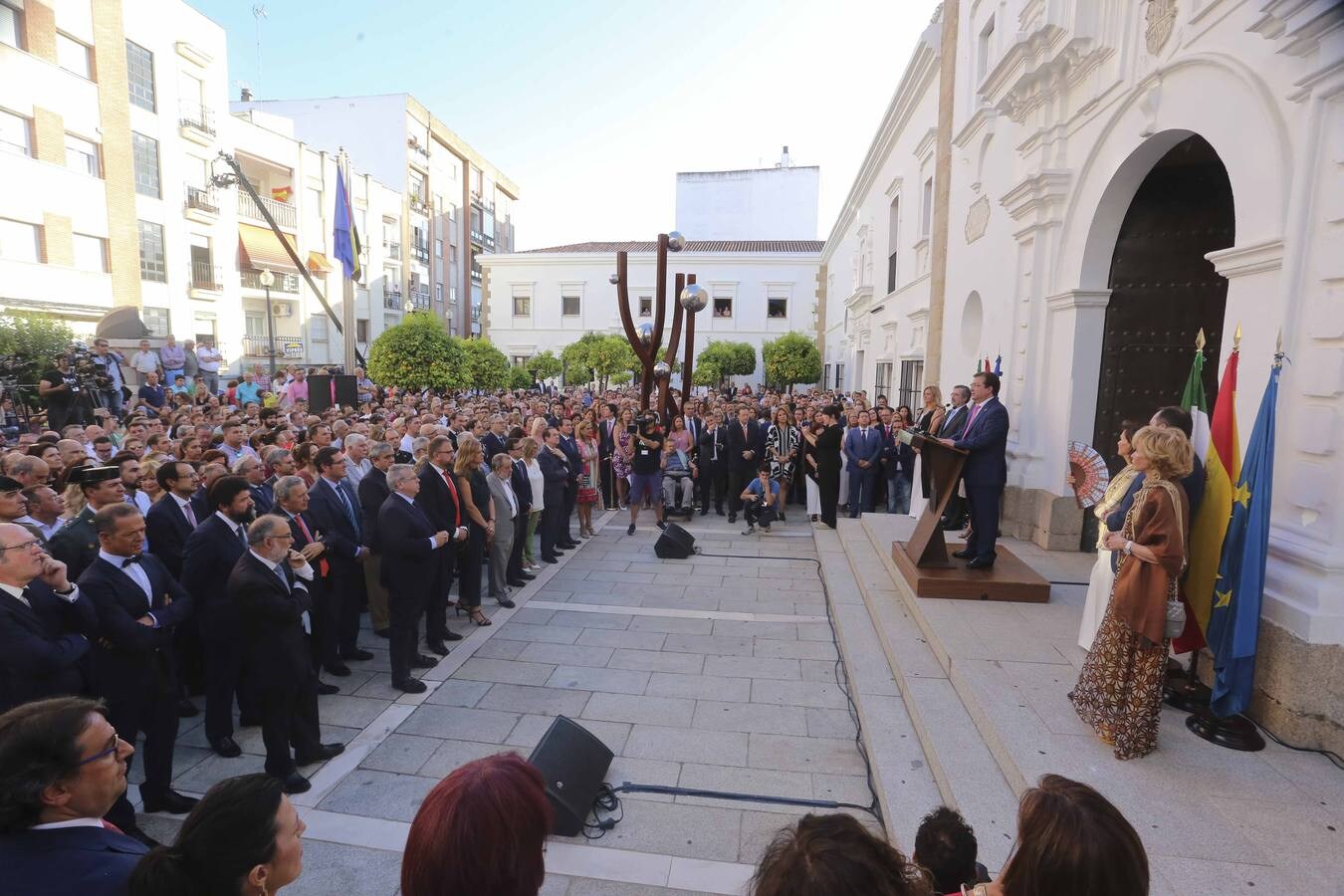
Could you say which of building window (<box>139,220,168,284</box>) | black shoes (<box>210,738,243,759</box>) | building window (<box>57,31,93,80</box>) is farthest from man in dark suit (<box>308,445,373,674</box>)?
building window (<box>57,31,93,80</box>)

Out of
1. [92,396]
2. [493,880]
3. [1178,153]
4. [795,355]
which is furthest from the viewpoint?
[795,355]

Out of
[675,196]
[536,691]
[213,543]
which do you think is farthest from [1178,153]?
[675,196]

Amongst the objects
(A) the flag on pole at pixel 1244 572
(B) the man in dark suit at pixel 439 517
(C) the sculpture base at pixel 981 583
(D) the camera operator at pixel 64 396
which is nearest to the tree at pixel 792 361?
(D) the camera operator at pixel 64 396

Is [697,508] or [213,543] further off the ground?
[213,543]

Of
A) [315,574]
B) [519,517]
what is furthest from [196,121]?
[315,574]

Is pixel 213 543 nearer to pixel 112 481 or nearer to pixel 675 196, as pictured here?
pixel 112 481

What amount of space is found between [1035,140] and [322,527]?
790 cm

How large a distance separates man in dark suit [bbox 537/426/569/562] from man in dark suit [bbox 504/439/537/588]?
57cm

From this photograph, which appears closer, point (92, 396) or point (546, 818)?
point (546, 818)

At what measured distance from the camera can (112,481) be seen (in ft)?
14.0

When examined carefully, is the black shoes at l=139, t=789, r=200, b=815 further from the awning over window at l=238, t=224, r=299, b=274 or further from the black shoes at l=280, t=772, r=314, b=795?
the awning over window at l=238, t=224, r=299, b=274

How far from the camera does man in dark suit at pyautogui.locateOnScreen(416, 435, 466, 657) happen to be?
584 cm

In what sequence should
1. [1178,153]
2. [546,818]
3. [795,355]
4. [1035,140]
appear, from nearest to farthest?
[546,818], [1178,153], [1035,140], [795,355]

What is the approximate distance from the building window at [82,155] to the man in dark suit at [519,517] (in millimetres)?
19567
